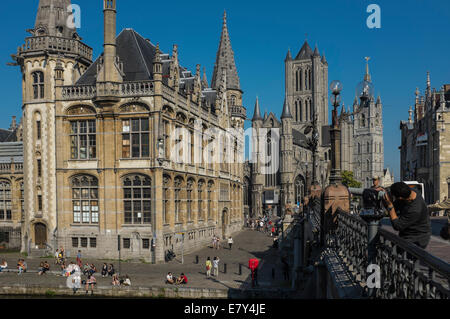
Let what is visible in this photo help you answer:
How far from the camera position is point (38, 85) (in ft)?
124

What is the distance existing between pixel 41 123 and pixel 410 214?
3610 centimetres

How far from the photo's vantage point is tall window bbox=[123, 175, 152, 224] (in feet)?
112

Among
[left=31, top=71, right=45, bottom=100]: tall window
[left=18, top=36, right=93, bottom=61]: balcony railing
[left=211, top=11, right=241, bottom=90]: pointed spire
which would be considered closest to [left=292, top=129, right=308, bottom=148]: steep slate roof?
[left=211, top=11, right=241, bottom=90]: pointed spire

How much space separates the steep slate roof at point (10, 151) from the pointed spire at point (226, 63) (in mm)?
27165

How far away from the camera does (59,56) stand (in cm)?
3722

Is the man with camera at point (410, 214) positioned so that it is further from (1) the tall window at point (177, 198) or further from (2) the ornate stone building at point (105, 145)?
(1) the tall window at point (177, 198)

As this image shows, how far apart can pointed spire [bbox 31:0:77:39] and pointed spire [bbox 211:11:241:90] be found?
27514 millimetres

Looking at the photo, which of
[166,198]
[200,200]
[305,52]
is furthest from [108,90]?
[305,52]

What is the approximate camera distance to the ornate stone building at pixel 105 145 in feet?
112

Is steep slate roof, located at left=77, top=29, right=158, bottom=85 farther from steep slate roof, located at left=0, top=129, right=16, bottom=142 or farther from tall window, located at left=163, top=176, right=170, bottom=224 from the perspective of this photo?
steep slate roof, located at left=0, top=129, right=16, bottom=142

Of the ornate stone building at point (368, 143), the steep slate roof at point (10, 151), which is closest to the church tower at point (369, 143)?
the ornate stone building at point (368, 143)

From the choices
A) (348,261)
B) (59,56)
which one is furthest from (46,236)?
(348,261)
